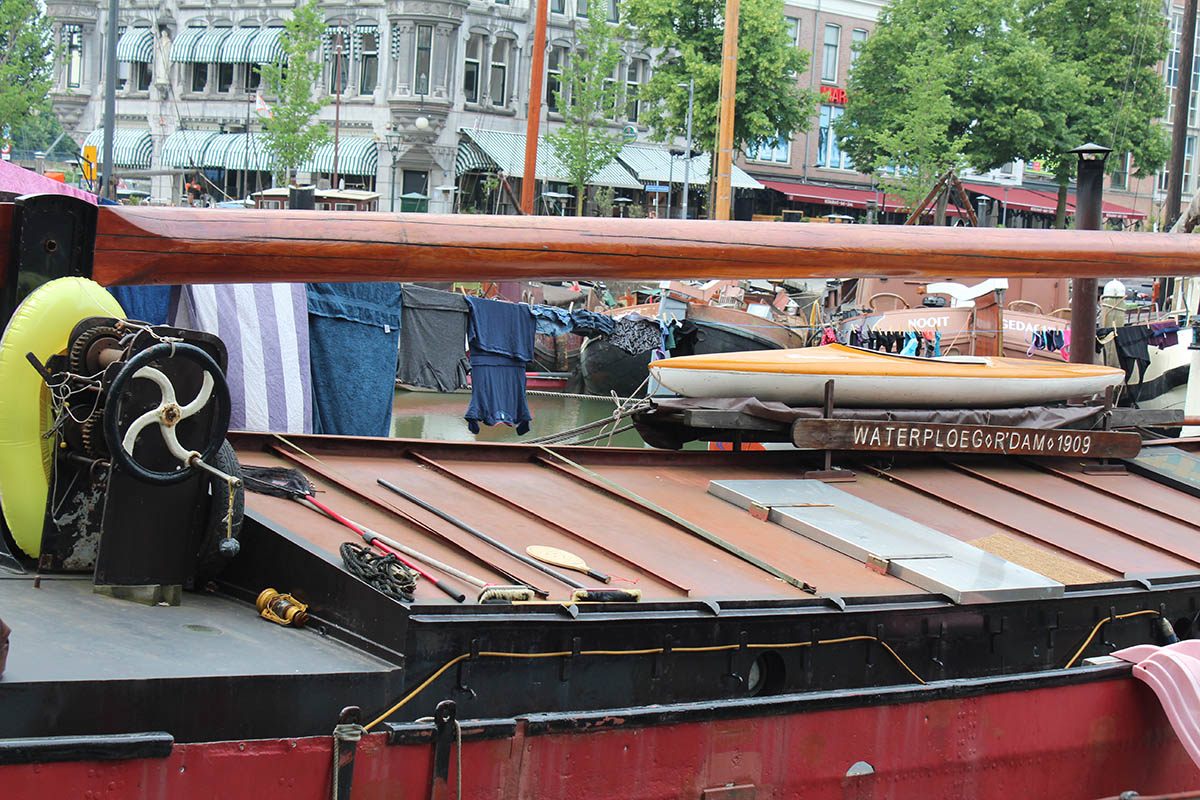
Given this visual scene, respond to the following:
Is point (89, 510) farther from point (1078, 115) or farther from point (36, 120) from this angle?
point (36, 120)

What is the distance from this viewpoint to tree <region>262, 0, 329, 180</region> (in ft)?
129

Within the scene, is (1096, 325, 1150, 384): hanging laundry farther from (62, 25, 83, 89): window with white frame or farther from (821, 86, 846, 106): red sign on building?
(62, 25, 83, 89): window with white frame

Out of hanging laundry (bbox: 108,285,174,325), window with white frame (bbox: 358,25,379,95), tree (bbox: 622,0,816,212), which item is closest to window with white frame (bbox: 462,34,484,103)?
window with white frame (bbox: 358,25,379,95)

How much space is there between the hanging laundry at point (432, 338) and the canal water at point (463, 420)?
1604mm

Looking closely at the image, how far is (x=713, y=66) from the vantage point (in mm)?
42719

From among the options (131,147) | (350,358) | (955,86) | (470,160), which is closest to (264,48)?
(131,147)

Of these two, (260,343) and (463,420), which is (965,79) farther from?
(260,343)

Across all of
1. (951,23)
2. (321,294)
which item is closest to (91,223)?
(321,294)

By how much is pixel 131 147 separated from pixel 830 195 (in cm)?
2511

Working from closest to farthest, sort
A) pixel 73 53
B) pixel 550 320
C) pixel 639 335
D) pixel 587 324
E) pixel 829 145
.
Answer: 1. pixel 550 320
2. pixel 587 324
3. pixel 639 335
4. pixel 73 53
5. pixel 829 145

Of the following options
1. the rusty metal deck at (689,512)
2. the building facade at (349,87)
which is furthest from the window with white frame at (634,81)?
the rusty metal deck at (689,512)

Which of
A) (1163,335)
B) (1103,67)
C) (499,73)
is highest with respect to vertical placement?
(1103,67)

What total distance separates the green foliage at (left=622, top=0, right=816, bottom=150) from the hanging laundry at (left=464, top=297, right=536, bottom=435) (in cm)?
3204

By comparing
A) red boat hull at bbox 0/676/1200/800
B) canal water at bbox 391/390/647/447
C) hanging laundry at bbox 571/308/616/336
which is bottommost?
canal water at bbox 391/390/647/447
